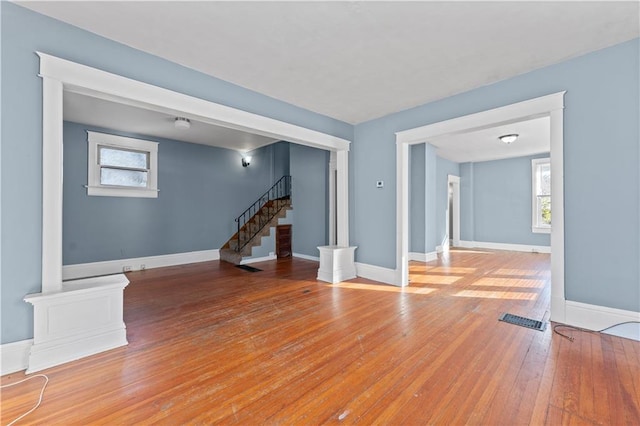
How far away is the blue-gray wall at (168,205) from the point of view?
497cm

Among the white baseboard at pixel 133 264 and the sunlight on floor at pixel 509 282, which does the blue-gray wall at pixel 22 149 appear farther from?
the sunlight on floor at pixel 509 282

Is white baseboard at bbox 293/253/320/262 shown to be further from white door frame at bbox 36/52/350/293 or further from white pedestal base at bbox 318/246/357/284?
white door frame at bbox 36/52/350/293

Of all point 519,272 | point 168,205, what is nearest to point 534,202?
point 519,272

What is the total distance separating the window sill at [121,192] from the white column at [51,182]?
3.57 metres

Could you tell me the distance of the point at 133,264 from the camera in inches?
218

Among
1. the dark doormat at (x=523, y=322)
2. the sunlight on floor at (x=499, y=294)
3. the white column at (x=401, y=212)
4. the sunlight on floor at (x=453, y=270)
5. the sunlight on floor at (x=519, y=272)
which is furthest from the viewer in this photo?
the sunlight on floor at (x=453, y=270)

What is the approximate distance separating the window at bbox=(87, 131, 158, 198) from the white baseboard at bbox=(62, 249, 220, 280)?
1.33 metres

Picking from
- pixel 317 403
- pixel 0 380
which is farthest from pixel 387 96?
pixel 0 380

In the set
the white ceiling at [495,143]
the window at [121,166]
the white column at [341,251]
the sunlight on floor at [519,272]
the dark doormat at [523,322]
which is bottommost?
the dark doormat at [523,322]

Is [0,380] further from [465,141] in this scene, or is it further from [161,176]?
[465,141]

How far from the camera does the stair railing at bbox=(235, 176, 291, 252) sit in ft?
22.6

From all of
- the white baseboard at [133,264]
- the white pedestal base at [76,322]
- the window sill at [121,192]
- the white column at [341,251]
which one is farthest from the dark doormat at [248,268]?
the white pedestal base at [76,322]

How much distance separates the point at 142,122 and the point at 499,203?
31.1 feet

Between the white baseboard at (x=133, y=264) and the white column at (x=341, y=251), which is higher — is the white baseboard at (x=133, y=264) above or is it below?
below
